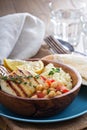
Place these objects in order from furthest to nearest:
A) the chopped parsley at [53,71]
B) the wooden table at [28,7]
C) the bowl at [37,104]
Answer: the wooden table at [28,7] < the chopped parsley at [53,71] < the bowl at [37,104]

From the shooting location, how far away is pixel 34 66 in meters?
0.94

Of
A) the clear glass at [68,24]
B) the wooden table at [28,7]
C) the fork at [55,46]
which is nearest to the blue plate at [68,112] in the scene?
the fork at [55,46]

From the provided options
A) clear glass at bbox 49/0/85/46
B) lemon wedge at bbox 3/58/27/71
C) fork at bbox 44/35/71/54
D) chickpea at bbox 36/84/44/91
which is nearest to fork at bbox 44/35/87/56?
fork at bbox 44/35/71/54

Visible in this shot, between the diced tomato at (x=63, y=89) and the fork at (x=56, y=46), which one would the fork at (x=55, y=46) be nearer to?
the fork at (x=56, y=46)

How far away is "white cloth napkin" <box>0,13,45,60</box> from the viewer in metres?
1.19

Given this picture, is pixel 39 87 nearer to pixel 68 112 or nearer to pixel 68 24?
pixel 68 112

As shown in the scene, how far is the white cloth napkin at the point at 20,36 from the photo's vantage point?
47.0 inches

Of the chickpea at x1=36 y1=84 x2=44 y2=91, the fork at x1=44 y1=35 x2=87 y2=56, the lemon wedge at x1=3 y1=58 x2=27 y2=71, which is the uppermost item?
the lemon wedge at x1=3 y1=58 x2=27 y2=71

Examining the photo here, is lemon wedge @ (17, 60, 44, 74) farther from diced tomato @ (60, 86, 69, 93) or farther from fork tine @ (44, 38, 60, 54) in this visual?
fork tine @ (44, 38, 60, 54)

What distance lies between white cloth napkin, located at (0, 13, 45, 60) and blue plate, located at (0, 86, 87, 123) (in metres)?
0.31

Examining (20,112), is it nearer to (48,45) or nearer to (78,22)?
(48,45)

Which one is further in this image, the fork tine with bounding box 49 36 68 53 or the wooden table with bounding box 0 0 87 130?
the wooden table with bounding box 0 0 87 130

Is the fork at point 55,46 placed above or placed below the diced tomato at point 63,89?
below

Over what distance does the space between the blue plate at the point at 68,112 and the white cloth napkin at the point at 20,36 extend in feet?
1.00
